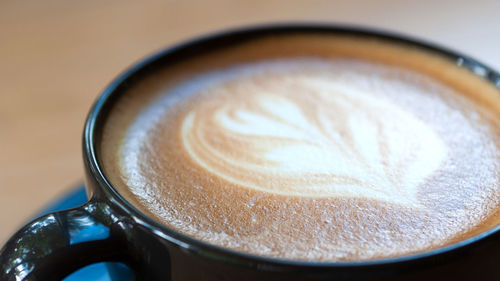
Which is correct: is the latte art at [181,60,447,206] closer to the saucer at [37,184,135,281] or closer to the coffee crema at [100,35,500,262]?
the coffee crema at [100,35,500,262]

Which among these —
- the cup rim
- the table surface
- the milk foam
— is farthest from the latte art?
the table surface

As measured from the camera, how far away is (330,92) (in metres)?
0.97

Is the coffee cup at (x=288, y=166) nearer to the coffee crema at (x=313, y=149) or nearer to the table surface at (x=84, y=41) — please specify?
the coffee crema at (x=313, y=149)

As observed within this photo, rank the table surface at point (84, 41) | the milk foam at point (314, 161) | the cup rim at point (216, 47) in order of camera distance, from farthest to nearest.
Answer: the table surface at point (84, 41)
the milk foam at point (314, 161)
the cup rim at point (216, 47)

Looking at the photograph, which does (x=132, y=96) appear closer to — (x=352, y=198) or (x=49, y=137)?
(x=352, y=198)

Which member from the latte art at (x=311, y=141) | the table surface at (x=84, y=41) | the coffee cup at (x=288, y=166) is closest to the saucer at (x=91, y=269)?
the coffee cup at (x=288, y=166)

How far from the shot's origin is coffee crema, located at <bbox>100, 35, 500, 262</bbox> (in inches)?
25.6

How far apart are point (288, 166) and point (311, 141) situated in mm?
75

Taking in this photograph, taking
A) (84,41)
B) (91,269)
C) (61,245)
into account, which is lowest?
(91,269)

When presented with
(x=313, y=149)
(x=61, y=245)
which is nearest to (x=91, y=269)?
(x=61, y=245)

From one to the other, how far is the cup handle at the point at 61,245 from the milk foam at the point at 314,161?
0.06 meters

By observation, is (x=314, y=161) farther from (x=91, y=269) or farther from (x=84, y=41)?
(x=84, y=41)

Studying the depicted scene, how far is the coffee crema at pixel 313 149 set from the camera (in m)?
0.65

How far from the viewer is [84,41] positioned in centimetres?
176
